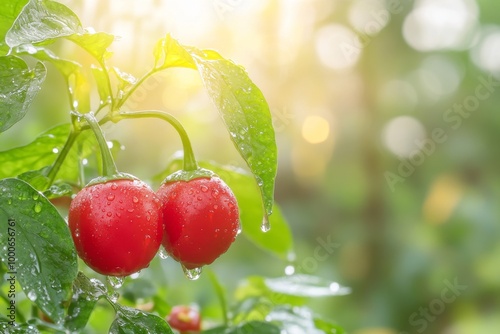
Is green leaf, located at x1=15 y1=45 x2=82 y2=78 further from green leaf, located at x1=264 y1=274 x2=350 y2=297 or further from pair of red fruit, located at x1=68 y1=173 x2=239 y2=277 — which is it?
green leaf, located at x1=264 y1=274 x2=350 y2=297

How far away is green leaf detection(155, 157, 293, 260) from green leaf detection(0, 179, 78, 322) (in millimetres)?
389

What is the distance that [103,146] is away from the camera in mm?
710

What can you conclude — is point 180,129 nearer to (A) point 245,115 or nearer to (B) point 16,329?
(A) point 245,115

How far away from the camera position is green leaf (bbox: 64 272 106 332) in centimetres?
69

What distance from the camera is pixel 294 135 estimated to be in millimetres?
4609

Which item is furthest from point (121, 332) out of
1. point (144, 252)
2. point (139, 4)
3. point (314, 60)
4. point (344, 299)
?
point (314, 60)

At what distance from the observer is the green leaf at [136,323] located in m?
0.68

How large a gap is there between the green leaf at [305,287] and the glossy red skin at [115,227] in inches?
17.0

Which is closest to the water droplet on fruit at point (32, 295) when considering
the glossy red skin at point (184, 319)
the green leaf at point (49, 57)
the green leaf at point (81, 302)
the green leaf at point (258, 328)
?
the green leaf at point (81, 302)

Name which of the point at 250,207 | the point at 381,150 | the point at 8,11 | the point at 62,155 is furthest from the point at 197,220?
the point at 381,150

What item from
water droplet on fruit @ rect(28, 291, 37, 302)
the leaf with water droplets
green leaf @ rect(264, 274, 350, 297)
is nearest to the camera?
water droplet on fruit @ rect(28, 291, 37, 302)

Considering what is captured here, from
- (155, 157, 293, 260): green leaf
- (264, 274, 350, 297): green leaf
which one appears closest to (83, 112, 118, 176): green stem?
(155, 157, 293, 260): green leaf

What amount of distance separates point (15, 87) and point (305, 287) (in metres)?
0.58

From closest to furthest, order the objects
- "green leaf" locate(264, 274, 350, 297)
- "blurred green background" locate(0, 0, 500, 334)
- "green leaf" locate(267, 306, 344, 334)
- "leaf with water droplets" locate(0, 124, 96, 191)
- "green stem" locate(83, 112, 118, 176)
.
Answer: "green stem" locate(83, 112, 118, 176)
"leaf with water droplets" locate(0, 124, 96, 191)
"green leaf" locate(267, 306, 344, 334)
"green leaf" locate(264, 274, 350, 297)
"blurred green background" locate(0, 0, 500, 334)
